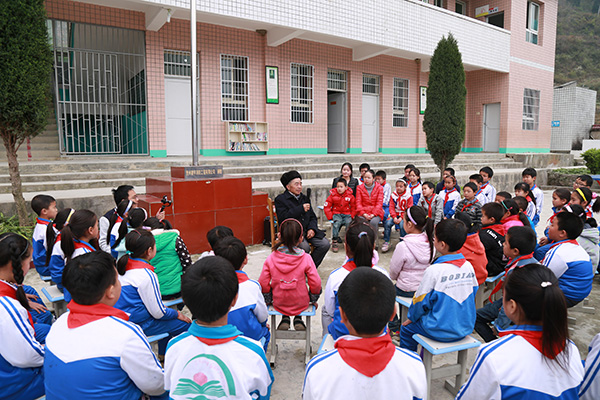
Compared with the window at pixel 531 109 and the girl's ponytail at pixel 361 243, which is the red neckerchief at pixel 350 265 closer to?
the girl's ponytail at pixel 361 243

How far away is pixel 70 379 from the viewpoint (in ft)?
5.20

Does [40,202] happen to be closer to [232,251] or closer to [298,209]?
[232,251]

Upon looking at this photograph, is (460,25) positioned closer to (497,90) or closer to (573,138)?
(497,90)

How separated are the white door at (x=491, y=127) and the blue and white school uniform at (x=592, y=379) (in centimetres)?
1641

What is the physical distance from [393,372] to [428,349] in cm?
121

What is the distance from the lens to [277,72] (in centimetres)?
1123

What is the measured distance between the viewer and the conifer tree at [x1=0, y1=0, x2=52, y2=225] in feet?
15.4

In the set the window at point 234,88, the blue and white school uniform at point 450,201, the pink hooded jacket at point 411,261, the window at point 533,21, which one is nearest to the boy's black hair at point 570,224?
the pink hooded jacket at point 411,261

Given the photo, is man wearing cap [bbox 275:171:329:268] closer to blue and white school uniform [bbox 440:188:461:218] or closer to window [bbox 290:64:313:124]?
blue and white school uniform [bbox 440:188:461:218]

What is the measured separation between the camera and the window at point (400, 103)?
562 inches

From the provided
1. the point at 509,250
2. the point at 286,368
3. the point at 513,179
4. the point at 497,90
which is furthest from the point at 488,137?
the point at 286,368

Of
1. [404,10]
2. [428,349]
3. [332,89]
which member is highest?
[404,10]

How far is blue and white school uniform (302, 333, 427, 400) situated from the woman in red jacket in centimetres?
494

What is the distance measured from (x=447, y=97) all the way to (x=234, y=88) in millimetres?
5479
